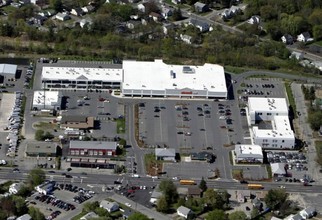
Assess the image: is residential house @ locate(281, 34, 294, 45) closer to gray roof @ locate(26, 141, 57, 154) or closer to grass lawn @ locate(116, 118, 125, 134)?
grass lawn @ locate(116, 118, 125, 134)

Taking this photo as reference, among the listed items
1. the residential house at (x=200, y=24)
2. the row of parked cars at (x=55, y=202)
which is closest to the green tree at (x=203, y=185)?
the row of parked cars at (x=55, y=202)

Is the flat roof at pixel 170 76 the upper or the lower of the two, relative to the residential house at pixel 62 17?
lower

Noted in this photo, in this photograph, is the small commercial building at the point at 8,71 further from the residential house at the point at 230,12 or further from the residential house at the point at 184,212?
the residential house at the point at 230,12

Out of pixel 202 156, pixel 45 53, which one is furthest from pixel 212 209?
pixel 45 53

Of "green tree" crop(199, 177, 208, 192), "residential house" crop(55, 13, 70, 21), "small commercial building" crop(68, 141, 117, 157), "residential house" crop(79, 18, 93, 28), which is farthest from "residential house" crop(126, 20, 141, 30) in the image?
"green tree" crop(199, 177, 208, 192)

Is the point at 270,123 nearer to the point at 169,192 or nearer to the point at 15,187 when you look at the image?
the point at 169,192
